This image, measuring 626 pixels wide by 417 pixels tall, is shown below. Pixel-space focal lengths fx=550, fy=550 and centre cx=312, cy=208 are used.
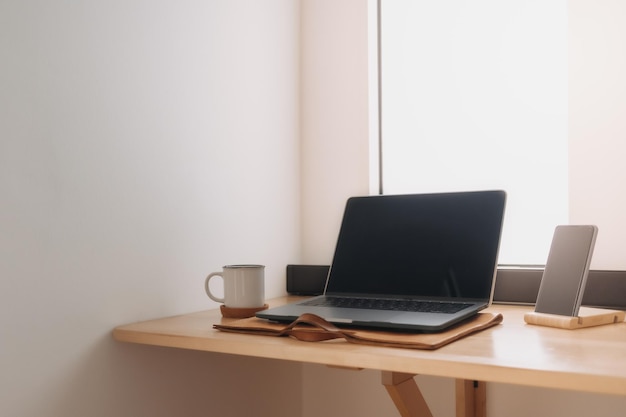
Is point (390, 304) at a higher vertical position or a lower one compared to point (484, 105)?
lower

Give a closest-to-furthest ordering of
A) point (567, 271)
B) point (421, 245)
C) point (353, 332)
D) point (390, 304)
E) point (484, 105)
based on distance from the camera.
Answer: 1. point (353, 332)
2. point (567, 271)
3. point (390, 304)
4. point (421, 245)
5. point (484, 105)

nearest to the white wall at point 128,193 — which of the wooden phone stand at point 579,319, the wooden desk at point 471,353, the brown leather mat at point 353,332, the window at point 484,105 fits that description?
the wooden desk at point 471,353

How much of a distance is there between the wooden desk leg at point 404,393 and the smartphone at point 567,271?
0.89 feet

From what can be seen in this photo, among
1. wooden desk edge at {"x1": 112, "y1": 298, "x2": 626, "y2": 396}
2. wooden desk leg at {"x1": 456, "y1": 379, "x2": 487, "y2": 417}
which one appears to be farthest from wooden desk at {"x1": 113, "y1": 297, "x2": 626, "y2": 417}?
wooden desk leg at {"x1": 456, "y1": 379, "x2": 487, "y2": 417}

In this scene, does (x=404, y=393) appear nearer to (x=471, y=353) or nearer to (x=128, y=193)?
(x=471, y=353)

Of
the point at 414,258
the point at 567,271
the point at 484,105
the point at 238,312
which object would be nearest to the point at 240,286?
the point at 238,312

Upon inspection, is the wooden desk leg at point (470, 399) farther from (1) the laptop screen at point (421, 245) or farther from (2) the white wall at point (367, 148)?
(1) the laptop screen at point (421, 245)

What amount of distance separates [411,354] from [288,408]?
0.86m

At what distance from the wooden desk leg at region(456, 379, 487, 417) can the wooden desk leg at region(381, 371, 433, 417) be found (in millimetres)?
249

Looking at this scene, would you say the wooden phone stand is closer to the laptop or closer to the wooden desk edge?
the laptop

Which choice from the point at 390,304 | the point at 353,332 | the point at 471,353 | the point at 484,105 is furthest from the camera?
the point at 484,105

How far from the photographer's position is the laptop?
1036 mm

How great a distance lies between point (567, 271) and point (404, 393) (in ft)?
1.18

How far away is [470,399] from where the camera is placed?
1.26 meters
